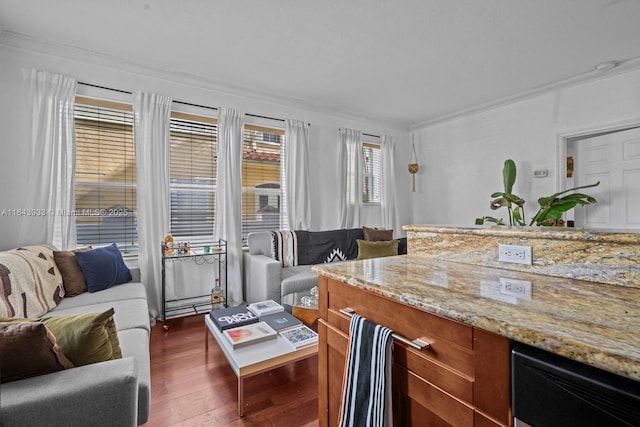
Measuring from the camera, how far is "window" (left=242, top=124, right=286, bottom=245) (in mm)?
3736

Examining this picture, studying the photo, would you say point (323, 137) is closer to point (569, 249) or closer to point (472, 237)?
point (472, 237)

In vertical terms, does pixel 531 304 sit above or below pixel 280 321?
above

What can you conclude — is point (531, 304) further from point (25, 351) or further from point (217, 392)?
point (217, 392)

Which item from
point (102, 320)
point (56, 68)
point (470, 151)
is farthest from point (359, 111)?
point (102, 320)

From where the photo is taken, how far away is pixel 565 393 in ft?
1.84

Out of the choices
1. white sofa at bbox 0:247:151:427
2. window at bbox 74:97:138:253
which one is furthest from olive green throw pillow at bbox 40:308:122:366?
window at bbox 74:97:138:253

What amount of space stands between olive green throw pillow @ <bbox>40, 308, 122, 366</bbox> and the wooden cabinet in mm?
914

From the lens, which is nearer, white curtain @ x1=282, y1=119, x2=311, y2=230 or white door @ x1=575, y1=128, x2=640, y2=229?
white door @ x1=575, y1=128, x2=640, y2=229

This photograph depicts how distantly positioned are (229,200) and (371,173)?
237 centimetres

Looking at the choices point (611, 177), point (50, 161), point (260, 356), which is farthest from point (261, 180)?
point (611, 177)

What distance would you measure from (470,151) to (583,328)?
4.34 metres

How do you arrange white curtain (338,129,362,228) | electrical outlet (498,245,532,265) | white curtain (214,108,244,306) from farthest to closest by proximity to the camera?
1. white curtain (338,129,362,228)
2. white curtain (214,108,244,306)
3. electrical outlet (498,245,532,265)

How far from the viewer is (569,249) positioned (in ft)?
3.39

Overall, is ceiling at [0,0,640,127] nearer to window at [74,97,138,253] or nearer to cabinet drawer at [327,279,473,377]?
window at [74,97,138,253]
